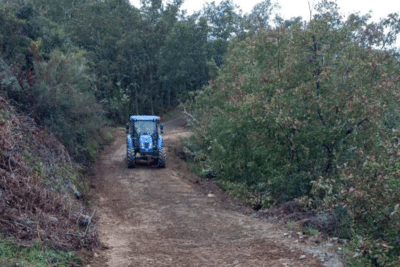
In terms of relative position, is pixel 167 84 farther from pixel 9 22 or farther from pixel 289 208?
pixel 289 208

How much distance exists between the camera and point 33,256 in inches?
260

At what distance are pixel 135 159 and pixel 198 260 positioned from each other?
1110 centimetres

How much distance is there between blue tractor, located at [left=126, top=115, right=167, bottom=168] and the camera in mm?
18109

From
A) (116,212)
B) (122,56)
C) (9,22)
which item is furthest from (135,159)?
(122,56)

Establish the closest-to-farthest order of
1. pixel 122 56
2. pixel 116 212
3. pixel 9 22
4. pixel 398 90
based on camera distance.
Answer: pixel 398 90
pixel 116 212
pixel 9 22
pixel 122 56

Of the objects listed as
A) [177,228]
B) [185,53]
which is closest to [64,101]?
[177,228]

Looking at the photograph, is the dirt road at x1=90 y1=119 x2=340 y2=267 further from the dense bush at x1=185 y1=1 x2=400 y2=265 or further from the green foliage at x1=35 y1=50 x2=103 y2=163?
the green foliage at x1=35 y1=50 x2=103 y2=163

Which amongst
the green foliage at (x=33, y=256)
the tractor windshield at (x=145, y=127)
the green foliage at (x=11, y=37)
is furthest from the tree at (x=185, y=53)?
the green foliage at (x=33, y=256)

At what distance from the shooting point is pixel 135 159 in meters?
18.5

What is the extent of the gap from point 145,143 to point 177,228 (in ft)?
27.2

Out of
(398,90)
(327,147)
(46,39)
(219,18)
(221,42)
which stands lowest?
(327,147)

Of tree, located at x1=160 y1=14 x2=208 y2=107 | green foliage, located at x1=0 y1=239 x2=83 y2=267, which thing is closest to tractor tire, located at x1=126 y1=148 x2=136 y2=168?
green foliage, located at x1=0 y1=239 x2=83 y2=267

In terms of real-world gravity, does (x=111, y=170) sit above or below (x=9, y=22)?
below

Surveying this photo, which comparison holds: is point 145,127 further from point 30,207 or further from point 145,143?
point 30,207
